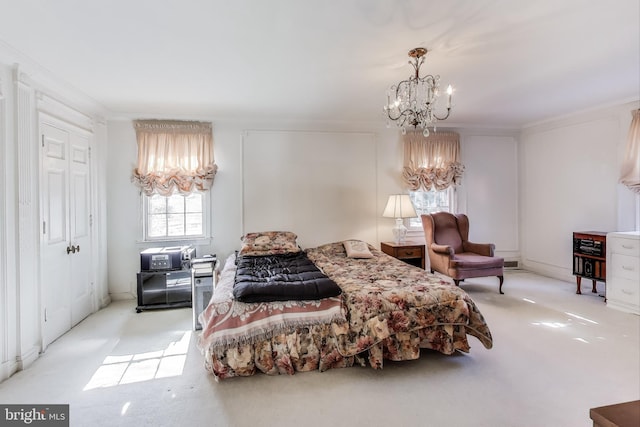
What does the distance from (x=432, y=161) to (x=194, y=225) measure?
150 inches

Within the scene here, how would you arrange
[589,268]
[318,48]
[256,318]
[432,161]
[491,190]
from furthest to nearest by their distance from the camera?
1. [491,190]
2. [432,161]
3. [589,268]
4. [318,48]
5. [256,318]

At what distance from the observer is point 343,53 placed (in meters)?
2.59

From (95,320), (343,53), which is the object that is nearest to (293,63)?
(343,53)

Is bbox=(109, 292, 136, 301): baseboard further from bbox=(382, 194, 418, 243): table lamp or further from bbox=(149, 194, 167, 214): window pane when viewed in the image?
bbox=(382, 194, 418, 243): table lamp

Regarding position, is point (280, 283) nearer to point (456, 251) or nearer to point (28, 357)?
point (28, 357)

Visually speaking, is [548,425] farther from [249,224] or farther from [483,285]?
[249,224]

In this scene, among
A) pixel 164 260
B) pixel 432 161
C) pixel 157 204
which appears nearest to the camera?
pixel 164 260

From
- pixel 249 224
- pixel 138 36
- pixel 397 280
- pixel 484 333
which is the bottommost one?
pixel 484 333

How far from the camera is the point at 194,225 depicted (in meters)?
4.48

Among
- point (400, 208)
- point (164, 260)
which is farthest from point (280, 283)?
point (400, 208)

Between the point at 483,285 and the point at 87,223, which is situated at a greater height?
the point at 87,223

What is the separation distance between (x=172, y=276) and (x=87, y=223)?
1144mm

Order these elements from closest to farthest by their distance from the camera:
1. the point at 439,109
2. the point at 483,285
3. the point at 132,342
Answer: the point at 132,342, the point at 439,109, the point at 483,285

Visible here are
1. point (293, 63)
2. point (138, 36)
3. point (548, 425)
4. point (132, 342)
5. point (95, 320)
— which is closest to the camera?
point (548, 425)
